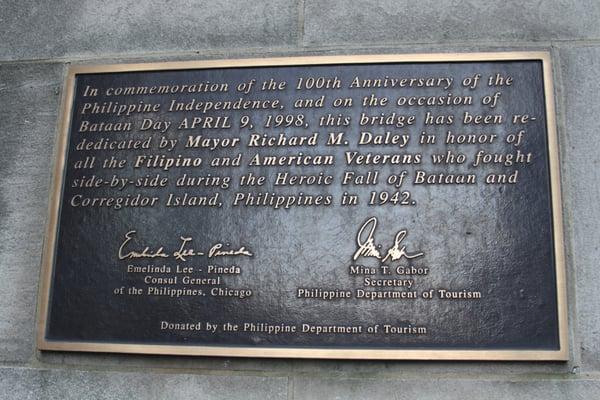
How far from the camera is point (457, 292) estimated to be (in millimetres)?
3900

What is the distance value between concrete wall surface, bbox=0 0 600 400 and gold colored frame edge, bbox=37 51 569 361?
101mm

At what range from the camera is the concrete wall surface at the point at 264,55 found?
386 centimetres

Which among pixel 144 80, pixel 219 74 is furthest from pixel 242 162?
pixel 144 80

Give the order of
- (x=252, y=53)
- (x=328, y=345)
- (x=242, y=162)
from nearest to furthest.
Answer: (x=328, y=345)
(x=242, y=162)
(x=252, y=53)

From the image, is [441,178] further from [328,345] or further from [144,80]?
[144,80]

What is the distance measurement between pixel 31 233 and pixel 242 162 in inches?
62.9
